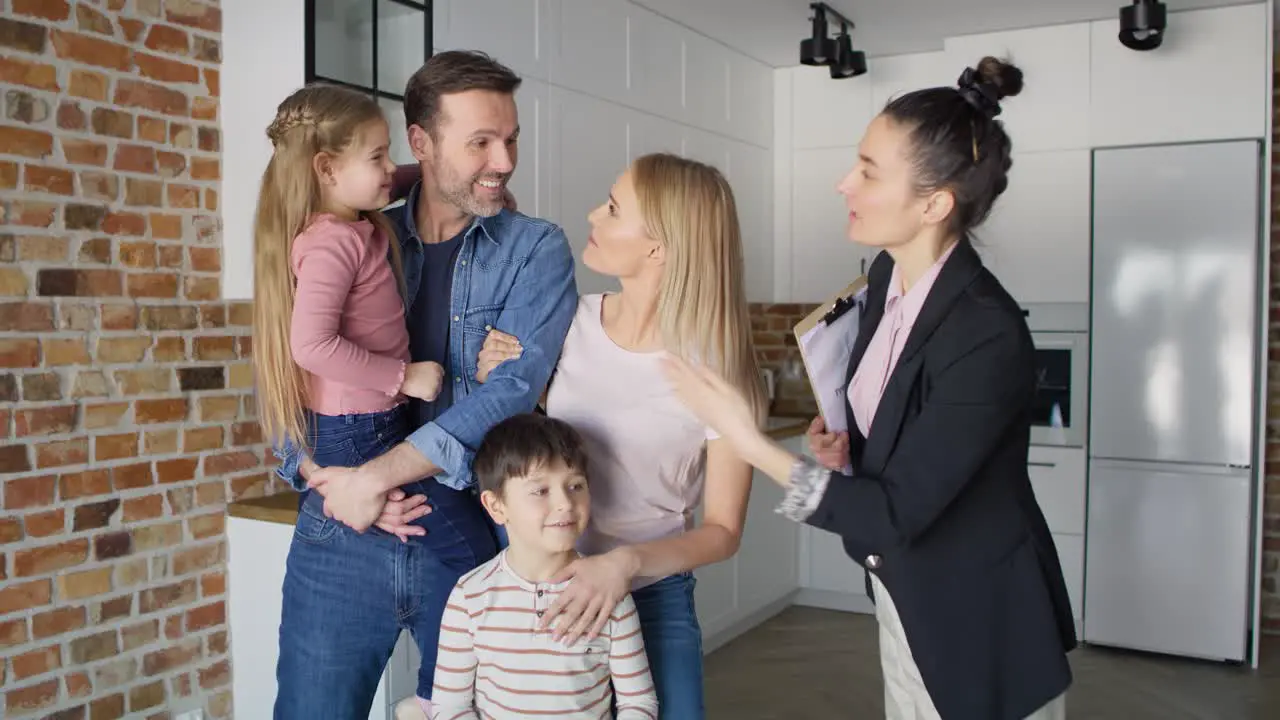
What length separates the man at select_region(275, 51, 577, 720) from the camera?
1700 mm

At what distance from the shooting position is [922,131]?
1592mm

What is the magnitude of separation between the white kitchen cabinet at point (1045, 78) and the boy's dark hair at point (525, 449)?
3729 mm

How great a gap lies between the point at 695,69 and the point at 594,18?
0.86m

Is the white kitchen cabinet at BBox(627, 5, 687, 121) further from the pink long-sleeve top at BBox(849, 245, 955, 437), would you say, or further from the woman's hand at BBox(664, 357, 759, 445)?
the woman's hand at BBox(664, 357, 759, 445)

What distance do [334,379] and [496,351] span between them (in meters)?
0.25

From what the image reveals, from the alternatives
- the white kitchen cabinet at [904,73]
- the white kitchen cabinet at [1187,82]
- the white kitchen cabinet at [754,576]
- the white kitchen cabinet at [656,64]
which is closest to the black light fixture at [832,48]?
the white kitchen cabinet at [904,73]

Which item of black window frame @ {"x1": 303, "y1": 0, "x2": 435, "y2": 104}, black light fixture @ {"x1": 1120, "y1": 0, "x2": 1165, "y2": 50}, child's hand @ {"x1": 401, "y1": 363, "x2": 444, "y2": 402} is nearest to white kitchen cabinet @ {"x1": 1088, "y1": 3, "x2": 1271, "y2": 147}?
black light fixture @ {"x1": 1120, "y1": 0, "x2": 1165, "y2": 50}

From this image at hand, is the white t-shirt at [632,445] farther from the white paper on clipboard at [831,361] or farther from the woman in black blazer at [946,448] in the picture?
the white paper on clipboard at [831,361]

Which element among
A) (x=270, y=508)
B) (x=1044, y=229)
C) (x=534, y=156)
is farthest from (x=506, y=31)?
(x=1044, y=229)

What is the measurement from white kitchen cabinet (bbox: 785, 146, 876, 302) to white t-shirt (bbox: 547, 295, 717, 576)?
12.6ft

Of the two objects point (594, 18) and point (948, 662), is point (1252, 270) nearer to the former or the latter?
point (594, 18)

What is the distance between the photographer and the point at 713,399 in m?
1.50

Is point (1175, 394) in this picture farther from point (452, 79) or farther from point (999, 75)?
point (452, 79)

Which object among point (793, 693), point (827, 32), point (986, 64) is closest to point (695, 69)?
point (827, 32)
